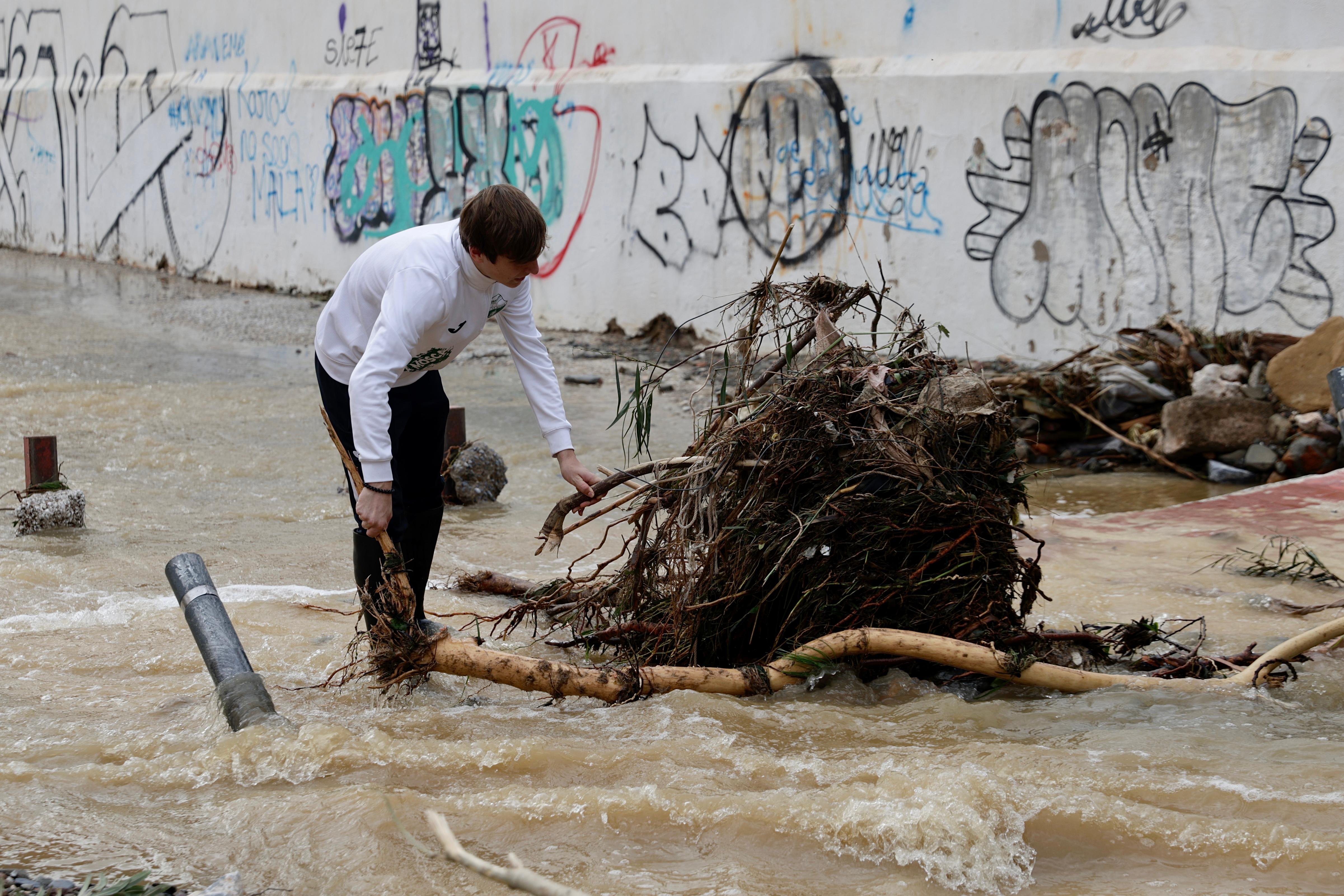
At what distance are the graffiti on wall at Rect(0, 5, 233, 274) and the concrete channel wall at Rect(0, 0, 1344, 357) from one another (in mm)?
95

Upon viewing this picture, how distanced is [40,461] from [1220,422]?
21.1 ft

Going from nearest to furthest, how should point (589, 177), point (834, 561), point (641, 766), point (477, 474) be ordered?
point (641, 766) < point (834, 561) < point (477, 474) < point (589, 177)

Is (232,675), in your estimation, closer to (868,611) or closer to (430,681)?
(430,681)

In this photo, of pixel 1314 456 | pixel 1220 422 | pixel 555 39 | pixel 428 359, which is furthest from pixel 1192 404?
pixel 555 39

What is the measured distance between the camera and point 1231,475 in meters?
7.05

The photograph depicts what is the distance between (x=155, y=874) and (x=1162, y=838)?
2120 mm

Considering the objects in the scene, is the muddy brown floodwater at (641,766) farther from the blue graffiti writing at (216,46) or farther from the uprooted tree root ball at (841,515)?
the blue graffiti writing at (216,46)

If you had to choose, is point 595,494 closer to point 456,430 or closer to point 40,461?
point 456,430

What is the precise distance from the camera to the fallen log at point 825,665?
11.2ft

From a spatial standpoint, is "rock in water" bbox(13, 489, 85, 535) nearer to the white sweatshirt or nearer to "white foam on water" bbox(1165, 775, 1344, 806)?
the white sweatshirt

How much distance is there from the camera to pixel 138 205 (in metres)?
18.0

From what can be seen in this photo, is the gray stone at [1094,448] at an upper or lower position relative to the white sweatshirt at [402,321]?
lower

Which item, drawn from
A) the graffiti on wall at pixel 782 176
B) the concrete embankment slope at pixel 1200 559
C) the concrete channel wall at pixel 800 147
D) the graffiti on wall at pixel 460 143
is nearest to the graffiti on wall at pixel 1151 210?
the concrete channel wall at pixel 800 147

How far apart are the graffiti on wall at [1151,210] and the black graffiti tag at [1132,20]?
1.24 feet
